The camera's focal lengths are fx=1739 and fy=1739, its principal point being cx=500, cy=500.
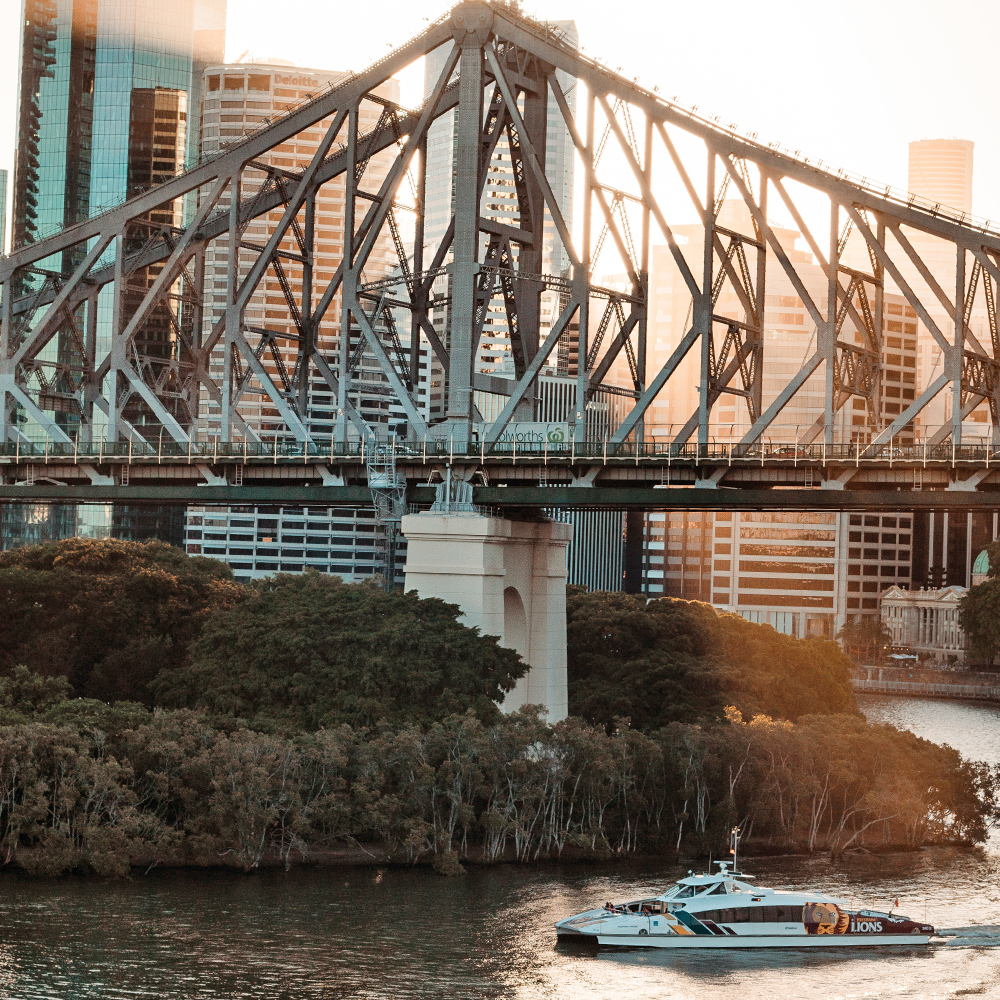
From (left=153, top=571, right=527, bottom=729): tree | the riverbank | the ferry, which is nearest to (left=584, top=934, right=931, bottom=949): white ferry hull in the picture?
the ferry

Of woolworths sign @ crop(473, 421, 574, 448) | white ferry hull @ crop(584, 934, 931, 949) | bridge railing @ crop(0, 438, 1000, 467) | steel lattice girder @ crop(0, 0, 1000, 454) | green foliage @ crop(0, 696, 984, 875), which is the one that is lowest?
white ferry hull @ crop(584, 934, 931, 949)

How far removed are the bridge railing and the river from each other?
1756 cm

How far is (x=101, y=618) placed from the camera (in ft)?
294

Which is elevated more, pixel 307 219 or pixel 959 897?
pixel 307 219

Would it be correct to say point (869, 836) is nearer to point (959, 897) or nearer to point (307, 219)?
point (959, 897)

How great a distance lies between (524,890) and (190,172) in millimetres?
52159

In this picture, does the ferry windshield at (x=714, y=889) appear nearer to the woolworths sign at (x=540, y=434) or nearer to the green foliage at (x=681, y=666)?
the green foliage at (x=681, y=666)

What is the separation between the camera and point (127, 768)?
214 feet

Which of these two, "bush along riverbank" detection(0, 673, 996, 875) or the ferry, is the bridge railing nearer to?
"bush along riverbank" detection(0, 673, 996, 875)

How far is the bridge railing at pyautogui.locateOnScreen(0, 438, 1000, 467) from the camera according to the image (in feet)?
243

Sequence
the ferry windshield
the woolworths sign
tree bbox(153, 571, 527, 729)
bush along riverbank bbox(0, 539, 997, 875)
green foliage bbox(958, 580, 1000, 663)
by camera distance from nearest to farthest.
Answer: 1. the ferry windshield
2. bush along riverbank bbox(0, 539, 997, 875)
3. tree bbox(153, 571, 527, 729)
4. the woolworths sign
5. green foliage bbox(958, 580, 1000, 663)

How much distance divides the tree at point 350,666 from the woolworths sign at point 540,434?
10502 mm

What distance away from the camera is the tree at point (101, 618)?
8688 centimetres

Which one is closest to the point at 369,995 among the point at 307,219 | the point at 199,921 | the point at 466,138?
the point at 199,921
